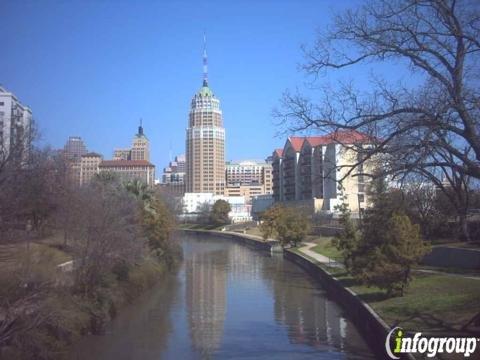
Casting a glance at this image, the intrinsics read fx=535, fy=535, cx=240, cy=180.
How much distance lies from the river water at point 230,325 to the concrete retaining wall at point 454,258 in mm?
7587

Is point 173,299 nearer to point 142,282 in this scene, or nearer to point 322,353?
point 142,282

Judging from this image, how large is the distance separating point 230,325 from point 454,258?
15049mm

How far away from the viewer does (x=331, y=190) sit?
97500 mm

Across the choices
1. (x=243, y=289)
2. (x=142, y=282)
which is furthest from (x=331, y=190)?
(x=142, y=282)

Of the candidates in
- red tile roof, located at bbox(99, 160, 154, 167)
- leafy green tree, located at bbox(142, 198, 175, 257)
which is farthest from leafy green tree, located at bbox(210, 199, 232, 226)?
leafy green tree, located at bbox(142, 198, 175, 257)

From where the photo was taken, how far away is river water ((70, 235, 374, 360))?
21375mm

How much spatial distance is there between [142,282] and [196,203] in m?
141

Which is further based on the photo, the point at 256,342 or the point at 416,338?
the point at 256,342

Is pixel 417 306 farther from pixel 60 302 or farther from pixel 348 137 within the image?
pixel 60 302

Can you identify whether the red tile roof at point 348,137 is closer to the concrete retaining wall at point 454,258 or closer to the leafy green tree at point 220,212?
the concrete retaining wall at point 454,258

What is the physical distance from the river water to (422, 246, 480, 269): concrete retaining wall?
7.59 meters

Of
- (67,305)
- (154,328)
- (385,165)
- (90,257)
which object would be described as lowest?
(154,328)

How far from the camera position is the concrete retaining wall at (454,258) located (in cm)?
3008

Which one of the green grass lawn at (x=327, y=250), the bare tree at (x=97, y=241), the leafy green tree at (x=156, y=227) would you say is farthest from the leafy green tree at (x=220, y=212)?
the bare tree at (x=97, y=241)
